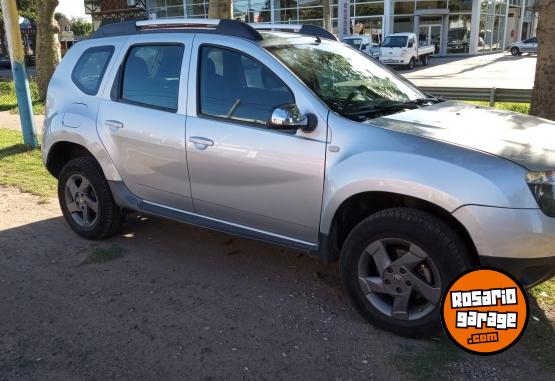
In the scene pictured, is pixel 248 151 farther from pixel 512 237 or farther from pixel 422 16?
pixel 422 16

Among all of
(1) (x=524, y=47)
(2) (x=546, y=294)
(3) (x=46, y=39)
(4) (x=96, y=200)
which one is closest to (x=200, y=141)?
(4) (x=96, y=200)

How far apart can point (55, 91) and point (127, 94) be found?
95 centimetres

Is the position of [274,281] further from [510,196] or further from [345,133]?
[510,196]

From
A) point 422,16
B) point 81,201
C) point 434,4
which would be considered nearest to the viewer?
point 81,201

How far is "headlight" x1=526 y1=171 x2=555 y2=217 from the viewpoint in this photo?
9.16 ft

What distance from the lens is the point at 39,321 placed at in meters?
3.59

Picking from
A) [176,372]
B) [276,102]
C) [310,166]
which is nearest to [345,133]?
[310,166]

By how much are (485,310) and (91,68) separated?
376cm

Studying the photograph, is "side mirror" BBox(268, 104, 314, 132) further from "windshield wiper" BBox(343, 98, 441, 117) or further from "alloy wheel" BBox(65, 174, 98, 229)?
"alloy wheel" BBox(65, 174, 98, 229)

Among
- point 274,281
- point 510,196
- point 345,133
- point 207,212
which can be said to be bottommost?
point 274,281

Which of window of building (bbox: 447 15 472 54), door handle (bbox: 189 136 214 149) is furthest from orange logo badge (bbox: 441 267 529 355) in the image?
window of building (bbox: 447 15 472 54)

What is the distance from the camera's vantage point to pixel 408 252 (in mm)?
3129

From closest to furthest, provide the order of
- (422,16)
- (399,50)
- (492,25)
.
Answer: (399,50) → (422,16) → (492,25)

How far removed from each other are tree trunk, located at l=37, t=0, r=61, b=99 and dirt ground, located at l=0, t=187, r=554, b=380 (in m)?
10.8
